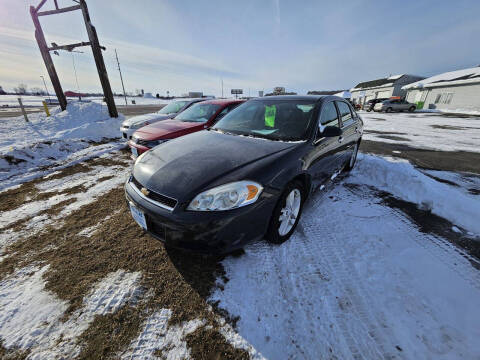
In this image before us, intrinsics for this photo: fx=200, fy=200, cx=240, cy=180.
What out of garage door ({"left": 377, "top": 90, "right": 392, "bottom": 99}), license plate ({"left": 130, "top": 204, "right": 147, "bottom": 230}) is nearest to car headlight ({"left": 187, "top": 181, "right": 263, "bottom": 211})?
license plate ({"left": 130, "top": 204, "right": 147, "bottom": 230})

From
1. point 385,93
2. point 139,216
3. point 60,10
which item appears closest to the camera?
point 139,216

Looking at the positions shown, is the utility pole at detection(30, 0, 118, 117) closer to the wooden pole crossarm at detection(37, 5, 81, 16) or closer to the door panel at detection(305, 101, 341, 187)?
the wooden pole crossarm at detection(37, 5, 81, 16)

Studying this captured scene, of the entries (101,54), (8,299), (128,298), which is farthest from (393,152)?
(101,54)

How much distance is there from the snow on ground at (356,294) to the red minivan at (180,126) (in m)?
2.95

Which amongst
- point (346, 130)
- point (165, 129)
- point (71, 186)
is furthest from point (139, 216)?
point (346, 130)

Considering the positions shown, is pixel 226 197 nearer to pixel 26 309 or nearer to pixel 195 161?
pixel 195 161

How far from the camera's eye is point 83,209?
294 centimetres

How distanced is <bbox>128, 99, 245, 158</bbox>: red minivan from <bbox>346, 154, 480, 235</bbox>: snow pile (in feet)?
10.7

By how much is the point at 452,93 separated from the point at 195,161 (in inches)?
1284

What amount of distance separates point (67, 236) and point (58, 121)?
10.2 meters

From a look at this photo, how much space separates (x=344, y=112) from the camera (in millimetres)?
3578

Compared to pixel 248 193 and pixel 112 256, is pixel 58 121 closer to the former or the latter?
pixel 112 256

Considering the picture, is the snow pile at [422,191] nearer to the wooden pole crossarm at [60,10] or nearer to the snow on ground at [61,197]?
the snow on ground at [61,197]

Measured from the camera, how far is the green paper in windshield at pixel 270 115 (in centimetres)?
273
